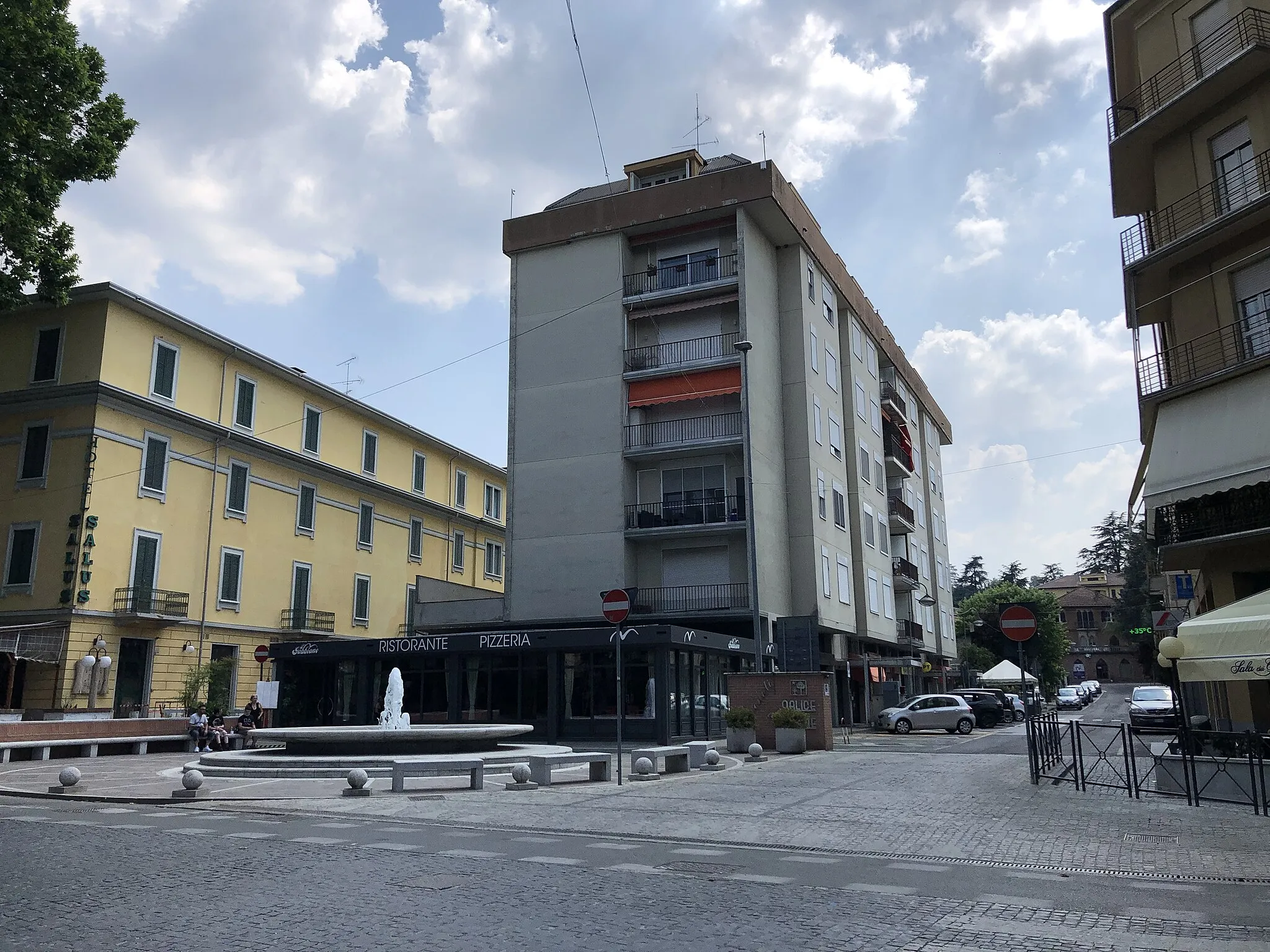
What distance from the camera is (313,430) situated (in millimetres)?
45281

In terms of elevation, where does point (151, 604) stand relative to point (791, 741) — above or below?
above

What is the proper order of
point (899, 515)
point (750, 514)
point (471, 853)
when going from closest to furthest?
point (471, 853), point (750, 514), point (899, 515)

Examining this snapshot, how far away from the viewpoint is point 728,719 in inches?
1027

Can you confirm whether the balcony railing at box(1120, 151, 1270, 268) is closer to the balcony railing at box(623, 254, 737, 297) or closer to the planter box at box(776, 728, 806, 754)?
the planter box at box(776, 728, 806, 754)

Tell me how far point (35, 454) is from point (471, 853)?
107 feet

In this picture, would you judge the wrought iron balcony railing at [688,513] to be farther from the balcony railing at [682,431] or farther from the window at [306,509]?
the window at [306,509]

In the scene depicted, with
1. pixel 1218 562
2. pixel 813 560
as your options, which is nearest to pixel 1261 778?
pixel 1218 562

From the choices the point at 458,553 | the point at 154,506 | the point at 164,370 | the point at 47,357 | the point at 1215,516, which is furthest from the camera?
the point at 458,553

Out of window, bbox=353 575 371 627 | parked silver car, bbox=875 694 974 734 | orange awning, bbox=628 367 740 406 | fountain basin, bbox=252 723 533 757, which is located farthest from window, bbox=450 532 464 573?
fountain basin, bbox=252 723 533 757

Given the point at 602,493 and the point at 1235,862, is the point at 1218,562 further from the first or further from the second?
the point at 602,493

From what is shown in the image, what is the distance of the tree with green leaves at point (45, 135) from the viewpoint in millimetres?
20844

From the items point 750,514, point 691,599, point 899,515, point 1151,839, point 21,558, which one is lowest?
point 1151,839

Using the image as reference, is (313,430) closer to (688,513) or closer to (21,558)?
(21,558)

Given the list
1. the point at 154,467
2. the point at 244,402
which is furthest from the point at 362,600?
the point at 154,467
